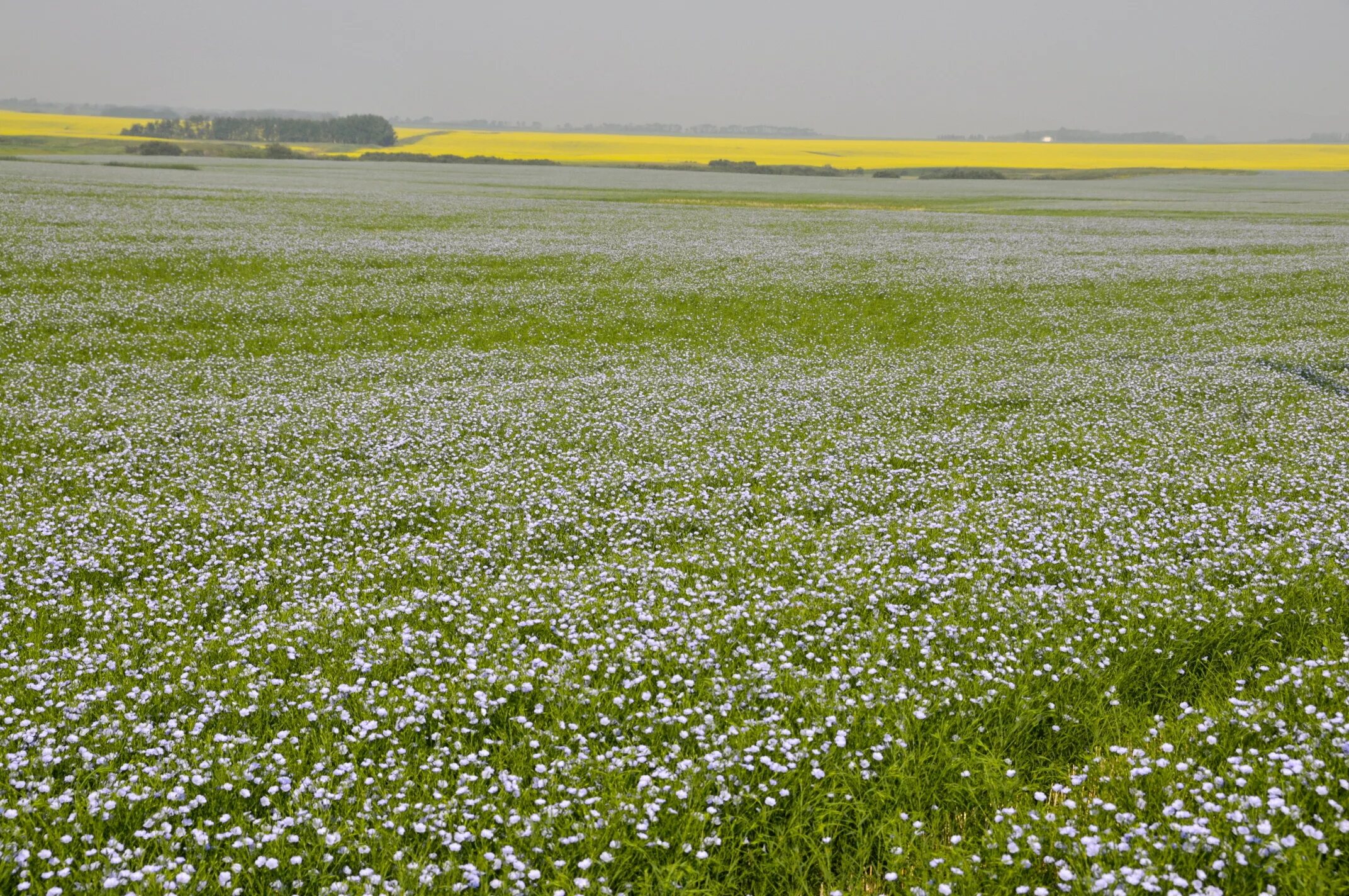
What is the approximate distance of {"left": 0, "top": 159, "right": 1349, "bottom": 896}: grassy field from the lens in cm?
512

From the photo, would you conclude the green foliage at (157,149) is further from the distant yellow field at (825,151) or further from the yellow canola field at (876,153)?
the yellow canola field at (876,153)

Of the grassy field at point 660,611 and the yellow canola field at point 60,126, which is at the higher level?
the yellow canola field at point 60,126

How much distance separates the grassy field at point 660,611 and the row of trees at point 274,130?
171251 millimetres

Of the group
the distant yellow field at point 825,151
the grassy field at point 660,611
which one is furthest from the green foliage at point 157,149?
the grassy field at point 660,611

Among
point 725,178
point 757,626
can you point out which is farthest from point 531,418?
Result: point 725,178

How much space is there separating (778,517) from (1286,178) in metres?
141

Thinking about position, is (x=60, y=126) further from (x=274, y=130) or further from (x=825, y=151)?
(x=825, y=151)

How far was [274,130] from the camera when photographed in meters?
174

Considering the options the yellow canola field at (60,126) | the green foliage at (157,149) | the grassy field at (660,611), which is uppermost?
the yellow canola field at (60,126)

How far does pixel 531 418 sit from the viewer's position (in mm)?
16188

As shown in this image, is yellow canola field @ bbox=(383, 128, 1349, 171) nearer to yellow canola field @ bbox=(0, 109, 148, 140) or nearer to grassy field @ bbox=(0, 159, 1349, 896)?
yellow canola field @ bbox=(0, 109, 148, 140)

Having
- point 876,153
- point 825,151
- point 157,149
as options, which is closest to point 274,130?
point 157,149

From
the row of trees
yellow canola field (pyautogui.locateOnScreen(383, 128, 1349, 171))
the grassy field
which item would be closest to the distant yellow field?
yellow canola field (pyautogui.locateOnScreen(383, 128, 1349, 171))

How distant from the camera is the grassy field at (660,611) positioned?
5125mm
